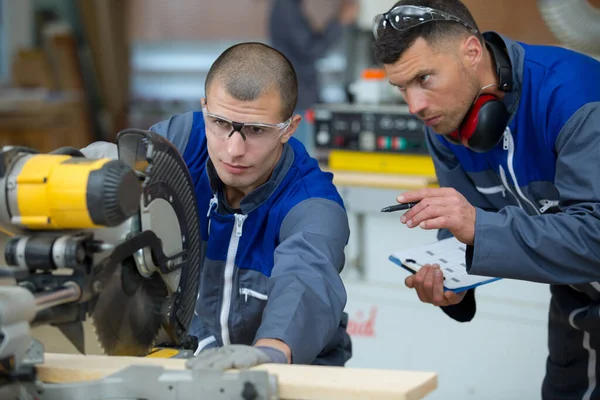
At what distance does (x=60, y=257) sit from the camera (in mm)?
1167

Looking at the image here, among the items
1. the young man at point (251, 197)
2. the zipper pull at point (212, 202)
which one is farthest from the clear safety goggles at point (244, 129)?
the zipper pull at point (212, 202)

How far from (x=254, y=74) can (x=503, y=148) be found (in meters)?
0.66

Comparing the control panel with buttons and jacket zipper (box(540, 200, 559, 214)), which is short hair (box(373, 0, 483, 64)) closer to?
jacket zipper (box(540, 200, 559, 214))

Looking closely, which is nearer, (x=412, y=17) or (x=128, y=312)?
(x=128, y=312)

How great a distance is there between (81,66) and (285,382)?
24.1ft

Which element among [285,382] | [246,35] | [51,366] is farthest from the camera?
[246,35]

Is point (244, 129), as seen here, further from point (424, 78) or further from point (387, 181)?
point (387, 181)

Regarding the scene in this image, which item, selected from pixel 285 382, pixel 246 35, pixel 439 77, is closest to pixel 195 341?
pixel 285 382

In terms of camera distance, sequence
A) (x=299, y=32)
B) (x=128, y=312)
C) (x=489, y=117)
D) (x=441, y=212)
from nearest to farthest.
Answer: (x=128, y=312) → (x=441, y=212) → (x=489, y=117) → (x=299, y=32)

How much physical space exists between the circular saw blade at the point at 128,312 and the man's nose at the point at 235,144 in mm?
334

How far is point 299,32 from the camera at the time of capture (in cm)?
527

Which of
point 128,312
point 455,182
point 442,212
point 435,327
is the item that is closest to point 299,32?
point 435,327

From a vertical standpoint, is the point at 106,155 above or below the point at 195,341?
above

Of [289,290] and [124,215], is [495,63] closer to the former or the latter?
[289,290]
